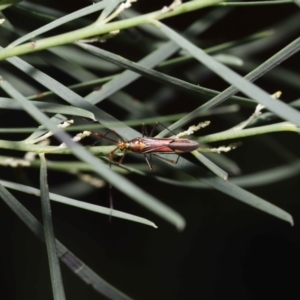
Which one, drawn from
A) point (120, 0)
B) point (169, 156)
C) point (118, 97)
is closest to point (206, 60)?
point (120, 0)

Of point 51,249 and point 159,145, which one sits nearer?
point 51,249

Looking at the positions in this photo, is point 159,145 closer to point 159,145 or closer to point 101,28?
point 159,145

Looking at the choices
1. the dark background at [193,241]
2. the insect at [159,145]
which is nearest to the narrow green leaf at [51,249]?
the insect at [159,145]

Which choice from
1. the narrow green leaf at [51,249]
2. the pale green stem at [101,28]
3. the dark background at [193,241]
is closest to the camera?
the pale green stem at [101,28]

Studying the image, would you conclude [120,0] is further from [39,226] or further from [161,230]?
[161,230]

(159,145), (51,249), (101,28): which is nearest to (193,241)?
(159,145)

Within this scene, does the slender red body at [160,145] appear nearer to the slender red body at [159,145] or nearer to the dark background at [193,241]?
the slender red body at [159,145]

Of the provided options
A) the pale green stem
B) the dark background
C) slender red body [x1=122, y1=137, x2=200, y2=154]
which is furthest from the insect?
the dark background

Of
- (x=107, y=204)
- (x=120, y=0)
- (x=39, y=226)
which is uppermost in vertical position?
(x=107, y=204)

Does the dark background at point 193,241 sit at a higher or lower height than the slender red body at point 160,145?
higher
